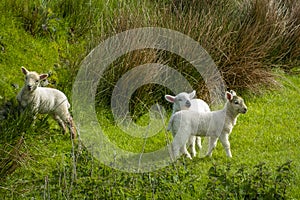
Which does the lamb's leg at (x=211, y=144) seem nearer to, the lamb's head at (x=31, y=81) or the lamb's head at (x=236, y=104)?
the lamb's head at (x=236, y=104)

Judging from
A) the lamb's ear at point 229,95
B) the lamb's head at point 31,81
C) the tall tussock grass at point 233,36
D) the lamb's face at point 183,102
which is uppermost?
the lamb's head at point 31,81

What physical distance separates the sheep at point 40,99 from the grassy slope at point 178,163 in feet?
0.85

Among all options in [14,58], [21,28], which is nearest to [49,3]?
[21,28]

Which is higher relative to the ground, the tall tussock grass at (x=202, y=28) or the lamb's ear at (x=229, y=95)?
the lamb's ear at (x=229, y=95)

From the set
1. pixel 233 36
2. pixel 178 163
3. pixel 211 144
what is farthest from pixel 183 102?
pixel 233 36

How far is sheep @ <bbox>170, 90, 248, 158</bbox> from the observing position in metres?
7.30

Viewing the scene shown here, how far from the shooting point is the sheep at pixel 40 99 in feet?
25.1

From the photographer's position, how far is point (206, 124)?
24.4 ft

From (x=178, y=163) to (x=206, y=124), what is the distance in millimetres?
749

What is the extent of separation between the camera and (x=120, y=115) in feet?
29.6

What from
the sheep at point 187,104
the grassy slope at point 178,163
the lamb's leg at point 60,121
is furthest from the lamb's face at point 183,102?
the lamb's leg at point 60,121

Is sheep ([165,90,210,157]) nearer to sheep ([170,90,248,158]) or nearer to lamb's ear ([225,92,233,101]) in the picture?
sheep ([170,90,248,158])

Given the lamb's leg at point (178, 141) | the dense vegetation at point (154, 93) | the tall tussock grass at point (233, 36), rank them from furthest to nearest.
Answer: the tall tussock grass at point (233, 36), the lamb's leg at point (178, 141), the dense vegetation at point (154, 93)

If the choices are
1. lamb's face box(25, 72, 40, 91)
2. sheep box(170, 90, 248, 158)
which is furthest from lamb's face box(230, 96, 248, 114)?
lamb's face box(25, 72, 40, 91)
